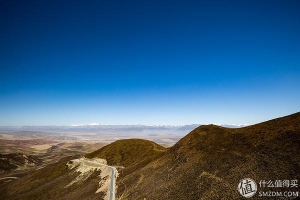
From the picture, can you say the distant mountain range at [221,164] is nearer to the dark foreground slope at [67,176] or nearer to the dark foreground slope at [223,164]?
the dark foreground slope at [223,164]

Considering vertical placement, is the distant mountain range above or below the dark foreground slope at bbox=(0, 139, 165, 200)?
above

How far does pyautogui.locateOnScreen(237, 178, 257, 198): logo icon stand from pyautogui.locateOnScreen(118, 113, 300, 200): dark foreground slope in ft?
2.04

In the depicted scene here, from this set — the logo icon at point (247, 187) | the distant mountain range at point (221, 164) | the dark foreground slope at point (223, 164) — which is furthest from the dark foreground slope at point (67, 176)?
the logo icon at point (247, 187)

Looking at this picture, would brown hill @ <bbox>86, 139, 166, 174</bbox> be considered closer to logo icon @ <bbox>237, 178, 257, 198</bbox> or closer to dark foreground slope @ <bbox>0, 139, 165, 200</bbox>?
dark foreground slope @ <bbox>0, 139, 165, 200</bbox>

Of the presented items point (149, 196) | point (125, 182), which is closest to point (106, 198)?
point (125, 182)

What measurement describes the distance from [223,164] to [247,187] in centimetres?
760

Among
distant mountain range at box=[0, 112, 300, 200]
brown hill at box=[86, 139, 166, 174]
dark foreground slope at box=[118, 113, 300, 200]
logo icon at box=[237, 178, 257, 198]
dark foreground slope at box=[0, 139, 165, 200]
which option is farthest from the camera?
brown hill at box=[86, 139, 166, 174]

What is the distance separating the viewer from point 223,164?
109 ft

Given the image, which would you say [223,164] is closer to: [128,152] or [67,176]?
[128,152]

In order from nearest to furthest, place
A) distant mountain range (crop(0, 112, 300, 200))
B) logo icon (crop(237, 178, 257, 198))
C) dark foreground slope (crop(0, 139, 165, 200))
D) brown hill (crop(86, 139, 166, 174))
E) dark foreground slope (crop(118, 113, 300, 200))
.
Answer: logo icon (crop(237, 178, 257, 198)) < distant mountain range (crop(0, 112, 300, 200)) < dark foreground slope (crop(118, 113, 300, 200)) < dark foreground slope (crop(0, 139, 165, 200)) < brown hill (crop(86, 139, 166, 174))

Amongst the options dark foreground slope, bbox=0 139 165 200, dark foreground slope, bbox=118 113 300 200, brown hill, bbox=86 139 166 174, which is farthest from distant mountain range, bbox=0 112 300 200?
brown hill, bbox=86 139 166 174

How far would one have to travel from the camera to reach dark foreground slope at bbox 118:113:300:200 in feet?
89.1

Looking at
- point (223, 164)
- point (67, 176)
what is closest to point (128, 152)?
point (67, 176)

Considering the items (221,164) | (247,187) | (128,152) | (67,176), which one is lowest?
(67,176)
